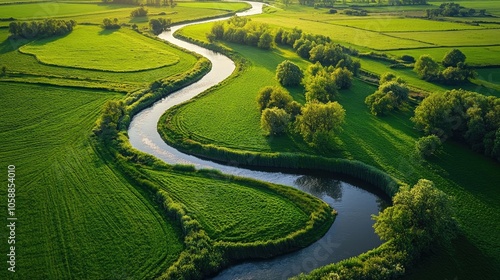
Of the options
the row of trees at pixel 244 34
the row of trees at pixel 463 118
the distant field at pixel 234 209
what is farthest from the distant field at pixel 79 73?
the row of trees at pixel 463 118

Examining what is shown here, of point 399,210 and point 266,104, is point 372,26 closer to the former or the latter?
point 266,104

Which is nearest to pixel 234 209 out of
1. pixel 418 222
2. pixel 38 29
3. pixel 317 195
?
pixel 317 195

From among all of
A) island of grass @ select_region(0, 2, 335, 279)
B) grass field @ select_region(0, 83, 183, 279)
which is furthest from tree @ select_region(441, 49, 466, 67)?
grass field @ select_region(0, 83, 183, 279)

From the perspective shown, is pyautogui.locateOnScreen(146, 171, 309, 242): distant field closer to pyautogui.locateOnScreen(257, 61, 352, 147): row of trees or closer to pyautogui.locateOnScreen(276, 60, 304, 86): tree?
pyautogui.locateOnScreen(257, 61, 352, 147): row of trees

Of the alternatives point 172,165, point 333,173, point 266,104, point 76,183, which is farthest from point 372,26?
point 76,183

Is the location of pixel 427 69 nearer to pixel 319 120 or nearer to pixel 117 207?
pixel 319 120

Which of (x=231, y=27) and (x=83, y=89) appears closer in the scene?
(x=83, y=89)

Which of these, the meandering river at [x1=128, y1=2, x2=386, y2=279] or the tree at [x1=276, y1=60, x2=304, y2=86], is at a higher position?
the tree at [x1=276, y1=60, x2=304, y2=86]

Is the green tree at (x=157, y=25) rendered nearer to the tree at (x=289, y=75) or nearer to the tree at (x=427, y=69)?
the tree at (x=289, y=75)
